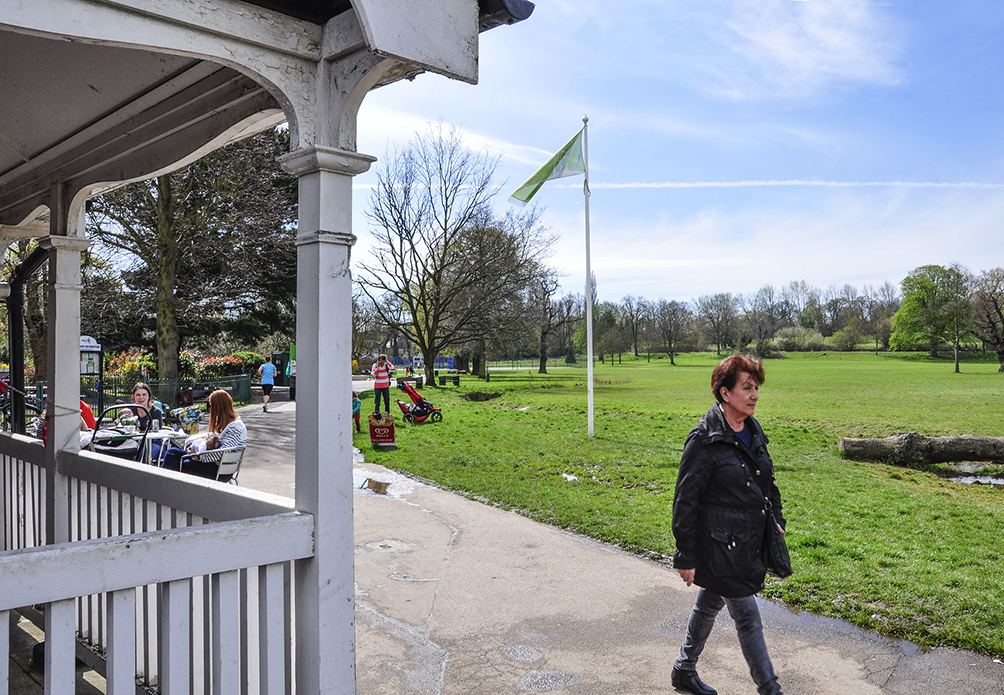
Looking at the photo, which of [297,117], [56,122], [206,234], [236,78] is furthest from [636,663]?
[206,234]

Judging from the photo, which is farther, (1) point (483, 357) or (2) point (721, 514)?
(1) point (483, 357)

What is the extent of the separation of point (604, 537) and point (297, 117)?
5.44 m

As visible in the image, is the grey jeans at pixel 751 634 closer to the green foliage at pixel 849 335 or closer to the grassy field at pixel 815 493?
the grassy field at pixel 815 493

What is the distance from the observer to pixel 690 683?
12.2 feet

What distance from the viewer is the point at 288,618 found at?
263 cm

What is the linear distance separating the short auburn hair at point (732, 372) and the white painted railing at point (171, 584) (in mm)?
2133

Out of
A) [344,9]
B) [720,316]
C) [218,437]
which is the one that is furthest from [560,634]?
[720,316]

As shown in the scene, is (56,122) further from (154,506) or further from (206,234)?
(206,234)

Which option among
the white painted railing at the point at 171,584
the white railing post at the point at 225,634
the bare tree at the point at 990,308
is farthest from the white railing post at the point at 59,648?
the bare tree at the point at 990,308

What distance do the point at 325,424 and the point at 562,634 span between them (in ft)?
8.80

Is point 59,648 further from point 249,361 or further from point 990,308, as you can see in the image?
point 990,308

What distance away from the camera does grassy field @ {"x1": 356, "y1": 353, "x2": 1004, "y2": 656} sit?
17.1 feet

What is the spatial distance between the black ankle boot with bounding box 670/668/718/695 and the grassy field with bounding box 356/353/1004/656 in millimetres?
1674

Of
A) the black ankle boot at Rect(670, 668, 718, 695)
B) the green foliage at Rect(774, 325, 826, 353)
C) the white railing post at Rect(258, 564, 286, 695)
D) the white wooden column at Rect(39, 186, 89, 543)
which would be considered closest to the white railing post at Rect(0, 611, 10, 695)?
the white railing post at Rect(258, 564, 286, 695)
